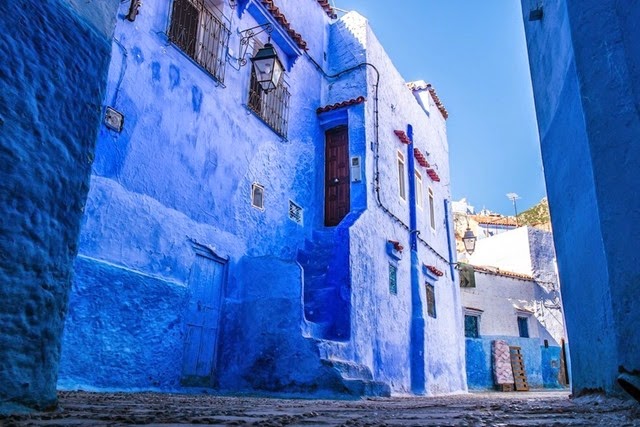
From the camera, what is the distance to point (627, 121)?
354cm

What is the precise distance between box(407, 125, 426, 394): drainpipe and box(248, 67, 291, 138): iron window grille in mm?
4866

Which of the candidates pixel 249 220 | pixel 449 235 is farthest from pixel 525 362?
pixel 249 220

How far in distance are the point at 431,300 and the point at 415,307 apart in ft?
4.88

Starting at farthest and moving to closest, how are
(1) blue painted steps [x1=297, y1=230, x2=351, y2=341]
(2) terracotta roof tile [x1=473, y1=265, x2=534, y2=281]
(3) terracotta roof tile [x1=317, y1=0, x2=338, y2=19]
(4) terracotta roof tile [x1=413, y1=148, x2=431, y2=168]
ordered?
(2) terracotta roof tile [x1=473, y1=265, x2=534, y2=281]
(4) terracotta roof tile [x1=413, y1=148, x2=431, y2=168]
(3) terracotta roof tile [x1=317, y1=0, x2=338, y2=19]
(1) blue painted steps [x1=297, y1=230, x2=351, y2=341]

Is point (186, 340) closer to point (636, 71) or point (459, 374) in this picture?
point (636, 71)

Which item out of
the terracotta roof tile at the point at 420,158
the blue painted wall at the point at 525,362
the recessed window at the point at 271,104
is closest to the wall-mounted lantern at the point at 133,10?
the recessed window at the point at 271,104

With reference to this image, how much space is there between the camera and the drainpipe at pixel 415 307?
11984mm

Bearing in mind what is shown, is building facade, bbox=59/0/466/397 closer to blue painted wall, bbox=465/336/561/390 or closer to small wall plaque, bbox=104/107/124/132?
small wall plaque, bbox=104/107/124/132

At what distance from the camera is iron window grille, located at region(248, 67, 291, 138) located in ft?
31.8

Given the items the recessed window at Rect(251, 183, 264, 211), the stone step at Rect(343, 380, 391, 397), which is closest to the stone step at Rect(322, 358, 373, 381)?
the stone step at Rect(343, 380, 391, 397)

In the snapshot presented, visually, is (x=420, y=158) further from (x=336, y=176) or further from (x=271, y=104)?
(x=271, y=104)

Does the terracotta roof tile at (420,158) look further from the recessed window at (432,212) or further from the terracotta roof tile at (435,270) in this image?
the terracotta roof tile at (435,270)

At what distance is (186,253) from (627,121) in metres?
5.63

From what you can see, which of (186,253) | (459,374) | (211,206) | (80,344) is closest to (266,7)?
(211,206)
